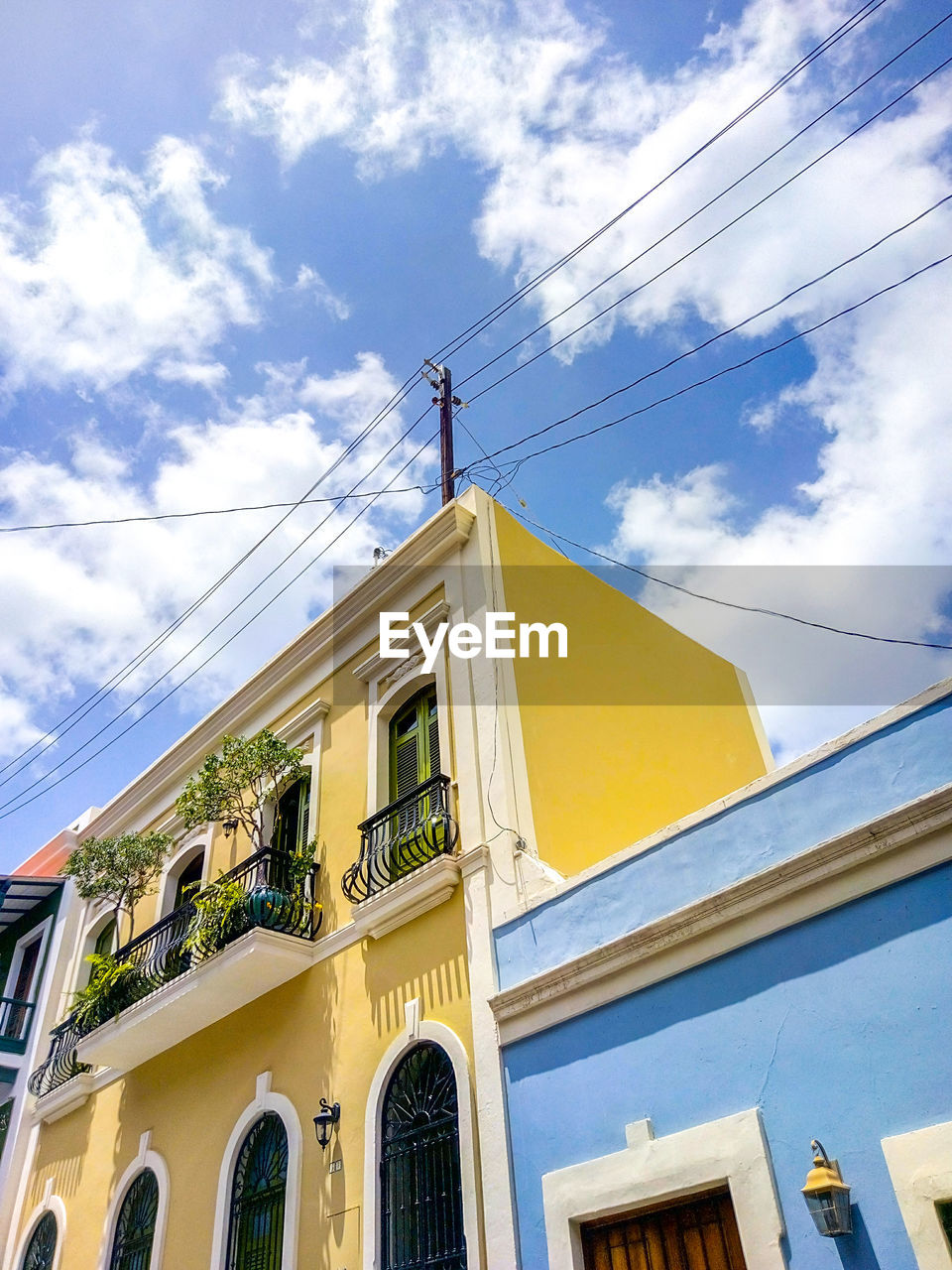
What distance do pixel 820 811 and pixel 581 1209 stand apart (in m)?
2.77

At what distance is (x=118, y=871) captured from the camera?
1232 cm

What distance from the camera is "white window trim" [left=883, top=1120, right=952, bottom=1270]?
16.1ft

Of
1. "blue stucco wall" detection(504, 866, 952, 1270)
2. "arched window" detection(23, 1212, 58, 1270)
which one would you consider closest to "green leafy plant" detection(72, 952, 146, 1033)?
"arched window" detection(23, 1212, 58, 1270)

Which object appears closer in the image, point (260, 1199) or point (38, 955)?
point (260, 1199)

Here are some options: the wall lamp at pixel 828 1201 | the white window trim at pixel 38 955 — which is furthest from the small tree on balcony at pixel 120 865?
the wall lamp at pixel 828 1201

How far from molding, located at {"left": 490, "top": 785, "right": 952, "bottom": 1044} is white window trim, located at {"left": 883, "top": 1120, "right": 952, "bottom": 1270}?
127cm

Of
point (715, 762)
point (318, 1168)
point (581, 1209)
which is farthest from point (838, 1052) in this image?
point (715, 762)

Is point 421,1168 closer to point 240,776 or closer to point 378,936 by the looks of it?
point 378,936

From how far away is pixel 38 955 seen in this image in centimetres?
1484

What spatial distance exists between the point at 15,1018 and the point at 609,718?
9.37 meters

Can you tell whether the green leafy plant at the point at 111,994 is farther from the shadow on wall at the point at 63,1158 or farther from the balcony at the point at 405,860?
Answer: the balcony at the point at 405,860

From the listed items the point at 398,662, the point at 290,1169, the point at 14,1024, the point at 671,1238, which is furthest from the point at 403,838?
the point at 14,1024

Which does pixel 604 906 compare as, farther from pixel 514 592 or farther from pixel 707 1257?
pixel 514 592

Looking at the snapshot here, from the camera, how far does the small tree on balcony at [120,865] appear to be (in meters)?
12.3
